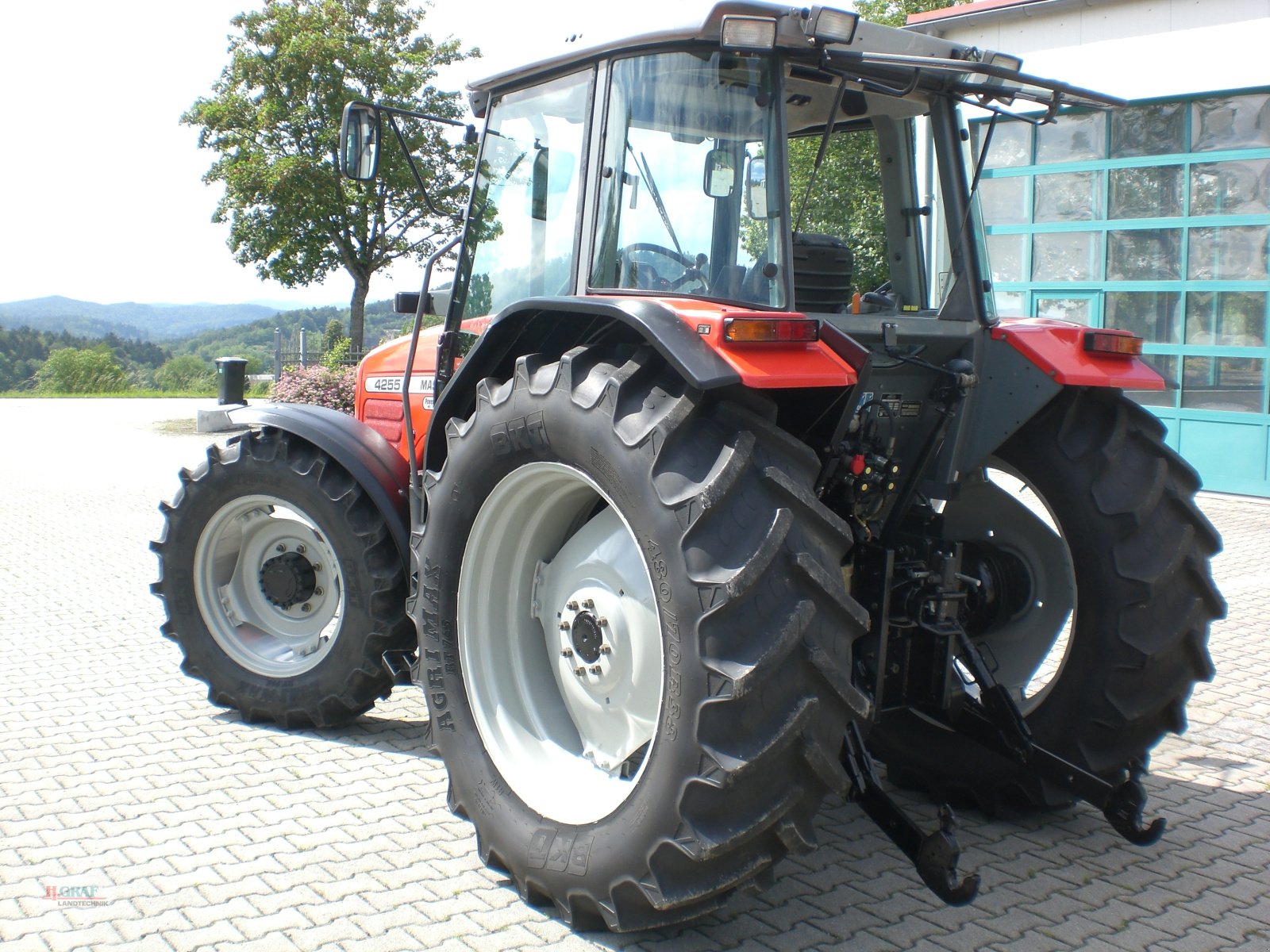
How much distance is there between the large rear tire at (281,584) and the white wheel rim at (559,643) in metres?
0.93

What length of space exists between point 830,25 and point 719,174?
1.65 ft

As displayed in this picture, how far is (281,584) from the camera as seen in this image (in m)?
4.82

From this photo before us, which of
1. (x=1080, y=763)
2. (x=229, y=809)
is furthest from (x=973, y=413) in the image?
(x=229, y=809)

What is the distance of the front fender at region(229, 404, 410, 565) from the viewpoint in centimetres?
450

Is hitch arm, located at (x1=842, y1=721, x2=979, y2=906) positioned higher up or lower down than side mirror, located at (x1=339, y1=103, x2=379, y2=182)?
lower down

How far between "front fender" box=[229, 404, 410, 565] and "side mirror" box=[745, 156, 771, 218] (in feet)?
6.26

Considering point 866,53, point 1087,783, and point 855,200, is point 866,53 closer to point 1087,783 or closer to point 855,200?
point 855,200

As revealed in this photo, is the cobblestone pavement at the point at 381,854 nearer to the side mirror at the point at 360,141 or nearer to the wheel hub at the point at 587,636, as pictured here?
the wheel hub at the point at 587,636

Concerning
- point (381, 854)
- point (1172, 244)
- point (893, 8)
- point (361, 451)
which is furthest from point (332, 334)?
point (381, 854)

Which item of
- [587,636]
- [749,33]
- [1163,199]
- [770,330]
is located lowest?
[587,636]

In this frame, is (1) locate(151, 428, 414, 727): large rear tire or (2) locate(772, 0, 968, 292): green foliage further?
(1) locate(151, 428, 414, 727): large rear tire

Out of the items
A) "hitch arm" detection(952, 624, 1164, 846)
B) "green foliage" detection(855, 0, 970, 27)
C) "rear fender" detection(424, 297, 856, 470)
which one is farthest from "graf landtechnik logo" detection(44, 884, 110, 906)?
"green foliage" detection(855, 0, 970, 27)

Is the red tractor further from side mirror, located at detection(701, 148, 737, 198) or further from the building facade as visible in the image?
the building facade

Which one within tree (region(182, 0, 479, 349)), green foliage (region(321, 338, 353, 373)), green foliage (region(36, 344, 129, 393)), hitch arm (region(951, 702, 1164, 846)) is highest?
tree (region(182, 0, 479, 349))
